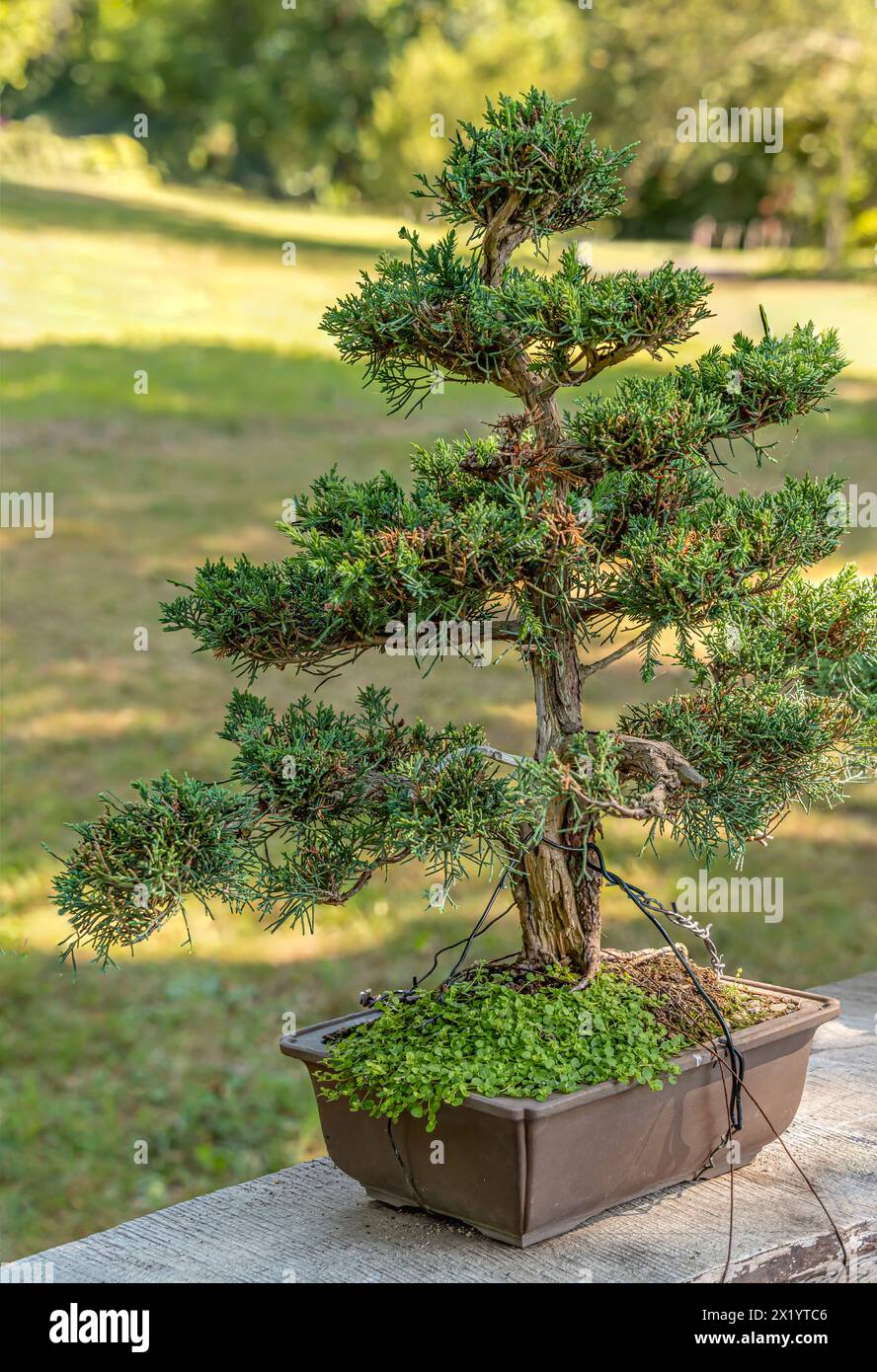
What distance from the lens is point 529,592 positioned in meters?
1.90

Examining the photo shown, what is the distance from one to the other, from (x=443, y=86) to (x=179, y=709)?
21836 mm

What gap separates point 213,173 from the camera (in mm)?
32562

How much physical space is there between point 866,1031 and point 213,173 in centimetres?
3296

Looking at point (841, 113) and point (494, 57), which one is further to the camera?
point (494, 57)

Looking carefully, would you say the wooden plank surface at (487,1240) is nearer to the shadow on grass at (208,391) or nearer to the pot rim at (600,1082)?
the pot rim at (600,1082)

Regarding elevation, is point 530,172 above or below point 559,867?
above

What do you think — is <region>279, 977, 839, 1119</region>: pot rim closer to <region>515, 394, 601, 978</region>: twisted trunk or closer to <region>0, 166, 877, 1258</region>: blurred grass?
<region>515, 394, 601, 978</region>: twisted trunk

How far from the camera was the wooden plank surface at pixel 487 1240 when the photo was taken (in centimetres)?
183

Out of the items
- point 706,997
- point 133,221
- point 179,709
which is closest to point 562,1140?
point 706,997

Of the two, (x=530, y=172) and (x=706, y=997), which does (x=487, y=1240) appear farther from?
(x=530, y=172)

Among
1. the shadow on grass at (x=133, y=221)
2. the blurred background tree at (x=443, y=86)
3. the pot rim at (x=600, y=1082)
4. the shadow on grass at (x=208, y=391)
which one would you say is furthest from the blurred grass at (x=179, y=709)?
the blurred background tree at (x=443, y=86)
